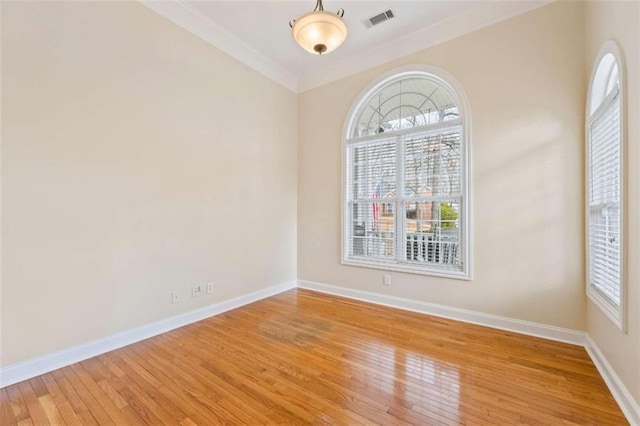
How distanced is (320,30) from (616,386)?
319 cm

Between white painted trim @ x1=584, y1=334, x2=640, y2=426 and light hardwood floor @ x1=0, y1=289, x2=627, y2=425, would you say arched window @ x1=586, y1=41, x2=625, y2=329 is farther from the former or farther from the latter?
light hardwood floor @ x1=0, y1=289, x2=627, y2=425

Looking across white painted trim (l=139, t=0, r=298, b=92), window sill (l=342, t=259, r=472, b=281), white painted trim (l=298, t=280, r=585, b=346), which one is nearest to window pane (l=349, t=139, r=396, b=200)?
window sill (l=342, t=259, r=472, b=281)

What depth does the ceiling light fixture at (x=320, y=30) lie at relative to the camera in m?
2.09

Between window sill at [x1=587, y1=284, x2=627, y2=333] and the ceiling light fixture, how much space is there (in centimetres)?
272

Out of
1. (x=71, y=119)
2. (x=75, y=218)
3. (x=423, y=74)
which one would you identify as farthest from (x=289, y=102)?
(x=75, y=218)

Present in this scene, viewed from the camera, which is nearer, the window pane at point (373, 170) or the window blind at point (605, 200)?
the window blind at point (605, 200)

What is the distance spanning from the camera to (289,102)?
4.49 metres

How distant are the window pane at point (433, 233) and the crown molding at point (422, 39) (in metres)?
1.94

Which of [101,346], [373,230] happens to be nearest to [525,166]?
[373,230]

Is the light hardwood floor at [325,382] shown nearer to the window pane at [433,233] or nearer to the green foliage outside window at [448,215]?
the window pane at [433,233]

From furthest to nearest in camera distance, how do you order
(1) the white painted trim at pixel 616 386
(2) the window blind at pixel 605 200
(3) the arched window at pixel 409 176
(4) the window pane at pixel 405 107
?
(4) the window pane at pixel 405 107 → (3) the arched window at pixel 409 176 → (2) the window blind at pixel 605 200 → (1) the white painted trim at pixel 616 386

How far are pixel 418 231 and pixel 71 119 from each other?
12.0ft

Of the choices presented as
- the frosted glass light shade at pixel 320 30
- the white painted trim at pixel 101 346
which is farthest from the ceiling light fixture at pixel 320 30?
the white painted trim at pixel 101 346

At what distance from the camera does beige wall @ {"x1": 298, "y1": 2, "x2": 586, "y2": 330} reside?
263 centimetres
